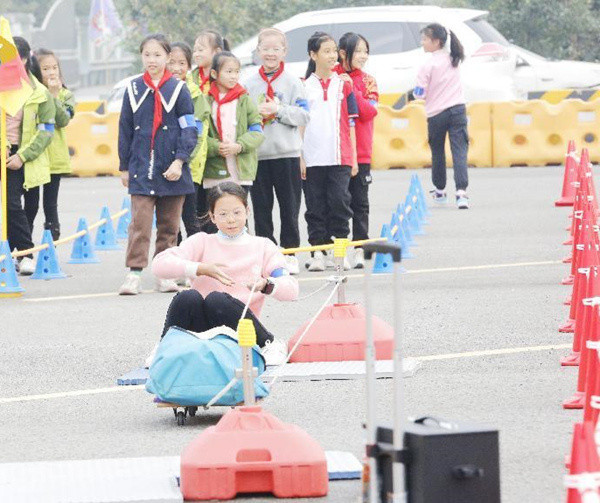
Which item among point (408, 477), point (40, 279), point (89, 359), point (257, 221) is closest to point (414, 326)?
point (89, 359)

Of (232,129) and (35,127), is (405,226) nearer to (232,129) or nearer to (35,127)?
(232,129)

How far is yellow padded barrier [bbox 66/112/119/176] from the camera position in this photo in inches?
1021

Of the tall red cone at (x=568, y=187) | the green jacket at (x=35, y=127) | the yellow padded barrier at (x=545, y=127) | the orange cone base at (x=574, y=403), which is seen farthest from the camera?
the yellow padded barrier at (x=545, y=127)

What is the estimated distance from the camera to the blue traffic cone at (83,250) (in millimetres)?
15711

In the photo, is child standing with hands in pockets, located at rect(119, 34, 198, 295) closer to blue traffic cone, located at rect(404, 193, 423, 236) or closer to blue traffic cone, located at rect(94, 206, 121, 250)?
blue traffic cone, located at rect(94, 206, 121, 250)

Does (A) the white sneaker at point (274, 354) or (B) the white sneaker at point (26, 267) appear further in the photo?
(B) the white sneaker at point (26, 267)

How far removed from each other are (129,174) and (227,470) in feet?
21.3

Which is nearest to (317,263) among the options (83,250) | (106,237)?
(83,250)

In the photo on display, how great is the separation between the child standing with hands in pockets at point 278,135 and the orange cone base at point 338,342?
3933 millimetres

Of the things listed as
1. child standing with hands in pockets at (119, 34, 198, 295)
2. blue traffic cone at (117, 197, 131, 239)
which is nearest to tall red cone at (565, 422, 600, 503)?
child standing with hands in pockets at (119, 34, 198, 295)

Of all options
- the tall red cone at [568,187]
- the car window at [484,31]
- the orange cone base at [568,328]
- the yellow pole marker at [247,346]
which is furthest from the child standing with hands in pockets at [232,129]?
the car window at [484,31]

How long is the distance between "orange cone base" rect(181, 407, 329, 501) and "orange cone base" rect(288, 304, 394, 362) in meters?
2.97

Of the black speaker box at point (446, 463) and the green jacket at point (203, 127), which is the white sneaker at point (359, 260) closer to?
the green jacket at point (203, 127)

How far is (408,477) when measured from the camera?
18.5ft
